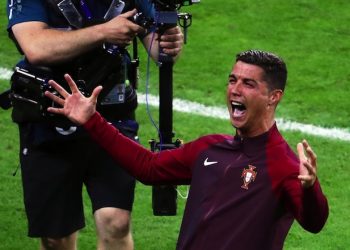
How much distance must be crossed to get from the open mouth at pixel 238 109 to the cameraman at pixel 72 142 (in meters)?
0.94

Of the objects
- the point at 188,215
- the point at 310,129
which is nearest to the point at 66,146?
the point at 188,215

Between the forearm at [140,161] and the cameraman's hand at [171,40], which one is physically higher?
the cameraman's hand at [171,40]

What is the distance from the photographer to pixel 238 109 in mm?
4562

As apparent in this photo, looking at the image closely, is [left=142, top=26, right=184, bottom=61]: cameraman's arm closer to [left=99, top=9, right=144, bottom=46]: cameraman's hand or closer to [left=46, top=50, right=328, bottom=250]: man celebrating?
[left=99, top=9, right=144, bottom=46]: cameraman's hand

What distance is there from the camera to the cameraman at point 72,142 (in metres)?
5.44

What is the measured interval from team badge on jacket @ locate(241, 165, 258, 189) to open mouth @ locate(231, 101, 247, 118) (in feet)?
0.69

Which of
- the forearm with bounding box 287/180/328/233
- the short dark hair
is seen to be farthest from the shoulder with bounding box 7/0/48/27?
the forearm with bounding box 287/180/328/233

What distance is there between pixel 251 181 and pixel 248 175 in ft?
0.10

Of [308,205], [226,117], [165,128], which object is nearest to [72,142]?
[165,128]

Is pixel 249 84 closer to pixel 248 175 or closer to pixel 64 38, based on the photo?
pixel 248 175

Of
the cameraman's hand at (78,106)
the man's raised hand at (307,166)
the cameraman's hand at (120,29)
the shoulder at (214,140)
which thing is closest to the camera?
the man's raised hand at (307,166)

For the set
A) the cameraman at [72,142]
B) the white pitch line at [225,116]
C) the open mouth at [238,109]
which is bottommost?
the white pitch line at [225,116]

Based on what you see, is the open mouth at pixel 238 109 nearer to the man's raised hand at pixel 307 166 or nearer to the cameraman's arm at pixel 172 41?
the man's raised hand at pixel 307 166

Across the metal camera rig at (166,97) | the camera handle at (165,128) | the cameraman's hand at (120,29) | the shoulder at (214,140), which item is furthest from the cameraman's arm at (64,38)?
the shoulder at (214,140)
